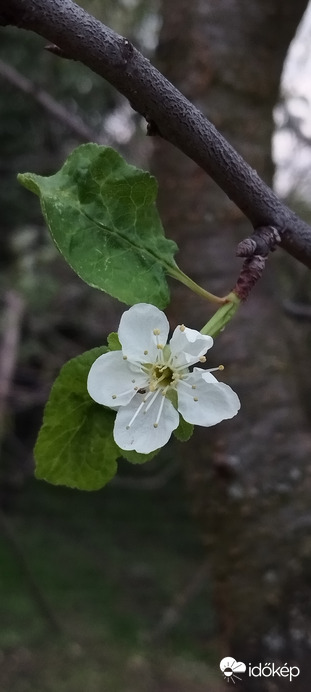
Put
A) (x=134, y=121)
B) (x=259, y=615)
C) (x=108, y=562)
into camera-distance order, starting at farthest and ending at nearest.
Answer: (x=108, y=562) < (x=134, y=121) < (x=259, y=615)

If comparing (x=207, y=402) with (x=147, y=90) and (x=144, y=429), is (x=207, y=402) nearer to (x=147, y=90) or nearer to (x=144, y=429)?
(x=144, y=429)

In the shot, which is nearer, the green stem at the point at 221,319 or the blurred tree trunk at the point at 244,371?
the green stem at the point at 221,319

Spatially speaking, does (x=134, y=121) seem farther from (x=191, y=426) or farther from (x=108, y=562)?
(x=191, y=426)

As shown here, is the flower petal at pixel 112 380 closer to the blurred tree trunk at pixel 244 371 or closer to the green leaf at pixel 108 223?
the green leaf at pixel 108 223

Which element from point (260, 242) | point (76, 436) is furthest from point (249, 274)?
point (76, 436)

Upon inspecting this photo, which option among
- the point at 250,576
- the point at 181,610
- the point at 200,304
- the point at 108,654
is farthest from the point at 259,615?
the point at 181,610

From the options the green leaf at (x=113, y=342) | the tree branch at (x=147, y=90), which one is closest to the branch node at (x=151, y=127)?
the tree branch at (x=147, y=90)

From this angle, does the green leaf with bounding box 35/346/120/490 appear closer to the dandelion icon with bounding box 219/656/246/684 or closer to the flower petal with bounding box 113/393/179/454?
the flower petal with bounding box 113/393/179/454

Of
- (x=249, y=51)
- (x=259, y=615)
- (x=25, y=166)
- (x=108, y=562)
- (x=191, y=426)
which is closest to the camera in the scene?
(x=191, y=426)
